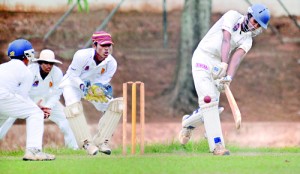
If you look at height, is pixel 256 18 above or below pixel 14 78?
above

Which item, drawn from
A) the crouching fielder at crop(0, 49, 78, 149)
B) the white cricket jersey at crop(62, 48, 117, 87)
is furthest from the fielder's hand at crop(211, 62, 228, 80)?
the crouching fielder at crop(0, 49, 78, 149)

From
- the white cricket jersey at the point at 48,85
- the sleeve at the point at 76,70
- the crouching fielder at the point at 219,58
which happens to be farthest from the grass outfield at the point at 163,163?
the sleeve at the point at 76,70

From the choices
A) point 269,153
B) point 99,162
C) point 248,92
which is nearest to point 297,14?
point 248,92

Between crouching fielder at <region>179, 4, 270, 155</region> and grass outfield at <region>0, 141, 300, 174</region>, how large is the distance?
0.29m

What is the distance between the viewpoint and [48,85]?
1193cm

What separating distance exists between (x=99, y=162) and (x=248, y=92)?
488 inches

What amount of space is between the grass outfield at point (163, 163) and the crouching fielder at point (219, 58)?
0.29m

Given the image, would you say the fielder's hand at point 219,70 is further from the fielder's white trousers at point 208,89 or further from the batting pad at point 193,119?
the batting pad at point 193,119

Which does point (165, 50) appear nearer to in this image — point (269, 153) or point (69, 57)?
point (69, 57)

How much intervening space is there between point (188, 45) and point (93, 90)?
778 centimetres

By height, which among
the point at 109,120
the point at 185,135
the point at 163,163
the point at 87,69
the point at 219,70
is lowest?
the point at 163,163

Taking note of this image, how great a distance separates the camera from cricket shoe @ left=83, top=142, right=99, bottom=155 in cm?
1102

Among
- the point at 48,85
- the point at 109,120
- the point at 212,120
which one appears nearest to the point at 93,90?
the point at 109,120

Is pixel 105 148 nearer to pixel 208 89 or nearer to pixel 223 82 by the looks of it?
pixel 208 89
